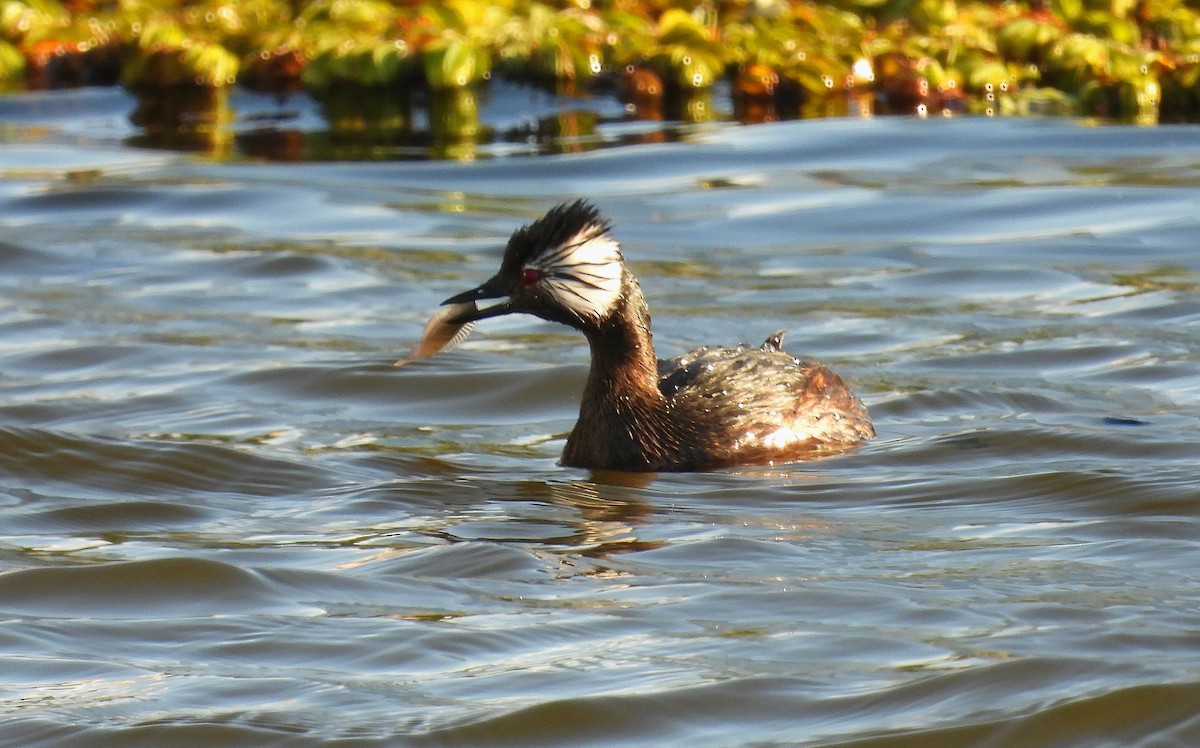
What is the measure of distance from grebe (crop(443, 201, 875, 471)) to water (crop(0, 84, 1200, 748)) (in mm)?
188

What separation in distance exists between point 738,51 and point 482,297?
10764 mm

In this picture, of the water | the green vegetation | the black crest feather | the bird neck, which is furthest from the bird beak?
the green vegetation

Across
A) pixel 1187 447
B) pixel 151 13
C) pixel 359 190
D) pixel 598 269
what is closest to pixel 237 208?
pixel 359 190

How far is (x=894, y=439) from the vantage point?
913cm

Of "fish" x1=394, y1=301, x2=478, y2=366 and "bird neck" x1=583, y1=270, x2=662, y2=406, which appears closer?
"bird neck" x1=583, y1=270, x2=662, y2=406

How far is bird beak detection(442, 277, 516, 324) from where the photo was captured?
8.62 metres

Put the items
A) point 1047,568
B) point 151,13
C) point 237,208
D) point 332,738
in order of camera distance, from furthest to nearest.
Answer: point 151,13 → point 237,208 → point 1047,568 → point 332,738

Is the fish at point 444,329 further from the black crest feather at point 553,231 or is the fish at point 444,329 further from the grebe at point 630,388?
the black crest feather at point 553,231

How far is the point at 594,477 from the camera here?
8570 mm

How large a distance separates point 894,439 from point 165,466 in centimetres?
327

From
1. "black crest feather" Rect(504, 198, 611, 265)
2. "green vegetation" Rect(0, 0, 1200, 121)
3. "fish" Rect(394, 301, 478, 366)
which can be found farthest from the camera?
"green vegetation" Rect(0, 0, 1200, 121)

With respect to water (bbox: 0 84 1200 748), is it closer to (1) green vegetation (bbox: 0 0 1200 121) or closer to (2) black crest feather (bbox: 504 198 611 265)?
(2) black crest feather (bbox: 504 198 611 265)

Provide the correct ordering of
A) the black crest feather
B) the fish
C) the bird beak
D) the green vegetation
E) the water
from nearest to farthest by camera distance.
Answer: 1. the water
2. the black crest feather
3. the bird beak
4. the fish
5. the green vegetation

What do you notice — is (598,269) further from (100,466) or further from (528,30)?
(528,30)
